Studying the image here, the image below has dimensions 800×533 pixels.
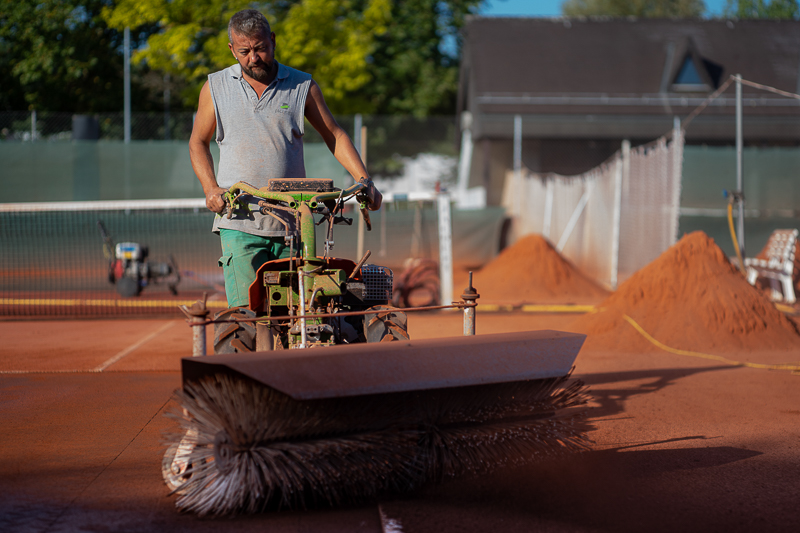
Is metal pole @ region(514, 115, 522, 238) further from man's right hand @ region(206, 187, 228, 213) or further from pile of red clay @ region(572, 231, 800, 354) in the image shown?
man's right hand @ region(206, 187, 228, 213)

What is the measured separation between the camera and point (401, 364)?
3010 mm

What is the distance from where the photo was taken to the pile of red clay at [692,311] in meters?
8.03

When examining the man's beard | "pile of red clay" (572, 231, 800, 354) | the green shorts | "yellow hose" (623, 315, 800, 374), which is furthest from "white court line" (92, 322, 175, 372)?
"yellow hose" (623, 315, 800, 374)

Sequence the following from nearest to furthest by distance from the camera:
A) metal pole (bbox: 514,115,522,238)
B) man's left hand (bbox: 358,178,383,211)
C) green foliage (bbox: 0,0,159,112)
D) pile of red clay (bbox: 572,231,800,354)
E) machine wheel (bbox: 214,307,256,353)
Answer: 1. machine wheel (bbox: 214,307,256,353)
2. man's left hand (bbox: 358,178,383,211)
3. pile of red clay (bbox: 572,231,800,354)
4. metal pole (bbox: 514,115,522,238)
5. green foliage (bbox: 0,0,159,112)

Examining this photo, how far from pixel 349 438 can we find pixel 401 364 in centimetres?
34

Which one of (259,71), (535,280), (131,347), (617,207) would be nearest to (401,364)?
(259,71)

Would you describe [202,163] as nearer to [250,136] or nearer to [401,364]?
[250,136]

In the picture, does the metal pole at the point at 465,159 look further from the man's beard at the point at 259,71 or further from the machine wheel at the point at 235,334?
the machine wheel at the point at 235,334

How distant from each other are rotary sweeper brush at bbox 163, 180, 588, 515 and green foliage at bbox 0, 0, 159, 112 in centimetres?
2462

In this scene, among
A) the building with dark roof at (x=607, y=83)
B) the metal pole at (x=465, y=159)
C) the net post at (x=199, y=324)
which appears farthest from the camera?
the metal pole at (x=465, y=159)

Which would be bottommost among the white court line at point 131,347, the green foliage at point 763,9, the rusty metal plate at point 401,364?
the white court line at point 131,347

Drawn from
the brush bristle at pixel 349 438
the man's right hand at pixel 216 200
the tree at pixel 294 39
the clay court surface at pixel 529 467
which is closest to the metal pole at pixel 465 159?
the tree at pixel 294 39

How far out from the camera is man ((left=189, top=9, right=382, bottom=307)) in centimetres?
390

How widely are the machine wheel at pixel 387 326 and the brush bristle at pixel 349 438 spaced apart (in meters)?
0.58
